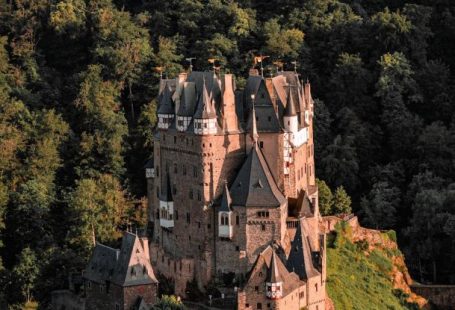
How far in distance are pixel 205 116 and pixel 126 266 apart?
32.5 ft

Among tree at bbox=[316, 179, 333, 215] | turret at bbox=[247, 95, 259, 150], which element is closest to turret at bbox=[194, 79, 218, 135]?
turret at bbox=[247, 95, 259, 150]

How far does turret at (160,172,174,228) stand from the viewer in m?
96.1

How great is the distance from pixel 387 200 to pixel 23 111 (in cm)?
2948

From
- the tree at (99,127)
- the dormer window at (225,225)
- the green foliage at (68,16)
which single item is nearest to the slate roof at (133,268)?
the dormer window at (225,225)

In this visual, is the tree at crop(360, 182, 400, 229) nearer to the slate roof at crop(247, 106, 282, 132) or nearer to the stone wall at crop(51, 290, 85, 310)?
the slate roof at crop(247, 106, 282, 132)

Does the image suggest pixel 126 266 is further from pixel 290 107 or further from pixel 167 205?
pixel 290 107

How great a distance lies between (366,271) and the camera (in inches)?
4077

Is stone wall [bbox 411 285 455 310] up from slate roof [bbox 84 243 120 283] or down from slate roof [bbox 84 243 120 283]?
down

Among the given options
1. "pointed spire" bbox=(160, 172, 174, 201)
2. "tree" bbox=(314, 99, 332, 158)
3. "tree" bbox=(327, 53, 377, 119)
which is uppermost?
"tree" bbox=(327, 53, 377, 119)

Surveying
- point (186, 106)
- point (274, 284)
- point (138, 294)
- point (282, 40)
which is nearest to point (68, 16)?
point (282, 40)

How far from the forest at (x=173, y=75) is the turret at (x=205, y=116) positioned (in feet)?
53.6

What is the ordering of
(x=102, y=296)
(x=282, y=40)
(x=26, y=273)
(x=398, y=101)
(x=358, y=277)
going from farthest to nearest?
(x=282, y=40), (x=398, y=101), (x=26, y=273), (x=358, y=277), (x=102, y=296)

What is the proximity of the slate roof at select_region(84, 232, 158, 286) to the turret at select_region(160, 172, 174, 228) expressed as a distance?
3.47 metres

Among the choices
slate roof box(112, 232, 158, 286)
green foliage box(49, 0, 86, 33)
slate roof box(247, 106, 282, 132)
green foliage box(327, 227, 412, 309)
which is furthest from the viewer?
green foliage box(49, 0, 86, 33)
